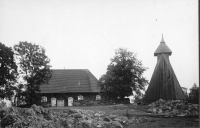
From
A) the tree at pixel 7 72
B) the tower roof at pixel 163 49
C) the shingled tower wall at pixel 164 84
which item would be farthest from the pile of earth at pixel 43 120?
the tower roof at pixel 163 49

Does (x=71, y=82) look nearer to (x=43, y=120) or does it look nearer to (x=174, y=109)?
(x=174, y=109)

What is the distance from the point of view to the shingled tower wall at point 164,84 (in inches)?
1088

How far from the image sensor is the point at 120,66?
3638 centimetres

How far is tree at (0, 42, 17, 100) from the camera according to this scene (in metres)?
19.6

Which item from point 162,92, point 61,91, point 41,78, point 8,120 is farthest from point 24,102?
point 162,92

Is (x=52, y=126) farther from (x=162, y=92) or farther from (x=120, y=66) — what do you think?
(x=120, y=66)

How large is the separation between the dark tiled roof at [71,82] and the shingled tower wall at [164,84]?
1381 cm

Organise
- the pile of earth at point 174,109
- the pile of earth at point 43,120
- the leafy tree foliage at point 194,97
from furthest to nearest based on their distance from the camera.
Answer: the leafy tree foliage at point 194,97, the pile of earth at point 174,109, the pile of earth at point 43,120

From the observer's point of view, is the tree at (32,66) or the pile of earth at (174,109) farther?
the pile of earth at (174,109)

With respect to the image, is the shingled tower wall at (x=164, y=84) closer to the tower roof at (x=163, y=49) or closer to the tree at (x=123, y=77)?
the tower roof at (x=163, y=49)

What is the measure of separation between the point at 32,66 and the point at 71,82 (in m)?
18.0

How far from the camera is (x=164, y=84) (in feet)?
92.0

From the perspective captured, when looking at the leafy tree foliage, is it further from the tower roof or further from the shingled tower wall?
the tower roof

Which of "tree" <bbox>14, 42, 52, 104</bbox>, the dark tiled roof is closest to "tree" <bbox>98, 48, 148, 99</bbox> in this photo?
the dark tiled roof
